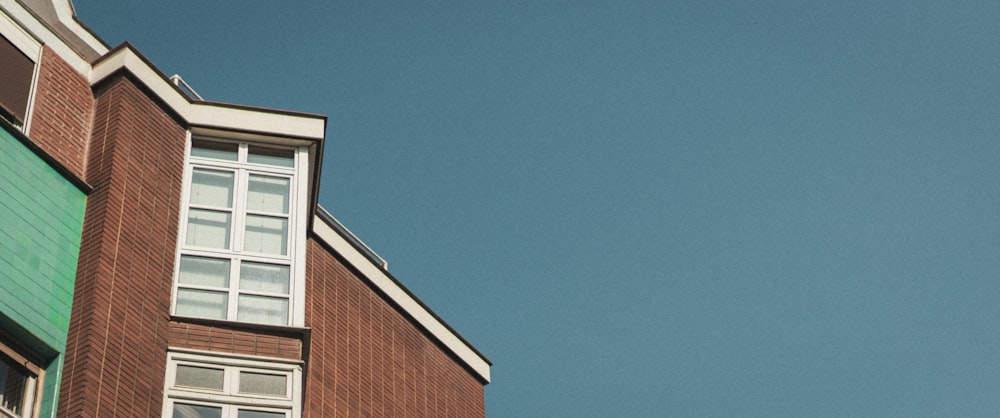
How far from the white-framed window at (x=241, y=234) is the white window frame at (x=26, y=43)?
2522 mm

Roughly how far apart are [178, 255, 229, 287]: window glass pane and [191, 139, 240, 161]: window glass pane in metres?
2.07

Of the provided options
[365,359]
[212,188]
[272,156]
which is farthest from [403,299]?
[212,188]

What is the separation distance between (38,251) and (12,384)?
1849 millimetres

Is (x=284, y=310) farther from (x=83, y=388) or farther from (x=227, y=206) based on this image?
(x=83, y=388)

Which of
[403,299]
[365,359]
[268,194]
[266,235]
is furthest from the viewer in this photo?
[403,299]

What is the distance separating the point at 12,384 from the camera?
16719 millimetres

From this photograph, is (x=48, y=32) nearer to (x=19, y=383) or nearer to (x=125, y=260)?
(x=125, y=260)

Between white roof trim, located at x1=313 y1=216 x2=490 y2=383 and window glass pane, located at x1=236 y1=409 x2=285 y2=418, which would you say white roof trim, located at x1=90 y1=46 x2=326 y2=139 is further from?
window glass pane, located at x1=236 y1=409 x2=285 y2=418

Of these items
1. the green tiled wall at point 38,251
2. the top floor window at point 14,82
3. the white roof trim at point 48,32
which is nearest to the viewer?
the green tiled wall at point 38,251

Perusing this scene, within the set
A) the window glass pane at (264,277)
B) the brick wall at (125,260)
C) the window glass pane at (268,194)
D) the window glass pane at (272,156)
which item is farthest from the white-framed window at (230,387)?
the window glass pane at (272,156)

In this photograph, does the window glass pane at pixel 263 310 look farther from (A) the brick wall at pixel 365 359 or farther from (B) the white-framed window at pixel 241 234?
(A) the brick wall at pixel 365 359

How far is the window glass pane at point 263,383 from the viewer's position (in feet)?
62.2

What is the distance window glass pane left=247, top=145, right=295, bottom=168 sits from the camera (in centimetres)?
2158

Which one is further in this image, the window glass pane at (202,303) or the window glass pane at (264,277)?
the window glass pane at (264,277)
